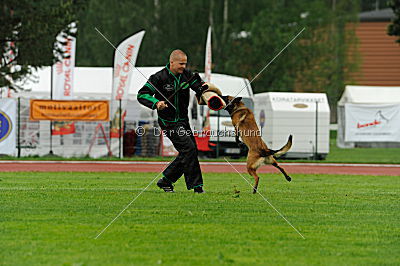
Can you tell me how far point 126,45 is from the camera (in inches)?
1134

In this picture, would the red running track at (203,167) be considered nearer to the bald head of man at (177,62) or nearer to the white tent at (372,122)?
the bald head of man at (177,62)

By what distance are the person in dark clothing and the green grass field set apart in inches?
16.3

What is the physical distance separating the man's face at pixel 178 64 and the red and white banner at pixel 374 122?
26535 mm

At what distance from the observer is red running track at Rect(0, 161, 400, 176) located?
2150 centimetres

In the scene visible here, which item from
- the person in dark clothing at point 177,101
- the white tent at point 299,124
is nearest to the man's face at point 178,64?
the person in dark clothing at point 177,101

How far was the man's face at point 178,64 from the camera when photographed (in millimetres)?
11462

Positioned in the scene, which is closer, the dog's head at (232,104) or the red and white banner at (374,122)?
the dog's head at (232,104)

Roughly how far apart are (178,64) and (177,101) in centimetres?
55

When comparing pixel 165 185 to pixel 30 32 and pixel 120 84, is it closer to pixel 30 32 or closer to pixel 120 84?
pixel 120 84

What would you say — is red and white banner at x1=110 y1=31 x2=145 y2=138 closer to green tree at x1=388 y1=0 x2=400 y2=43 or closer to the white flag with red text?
the white flag with red text

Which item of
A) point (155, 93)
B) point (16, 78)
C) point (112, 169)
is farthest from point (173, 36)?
point (155, 93)

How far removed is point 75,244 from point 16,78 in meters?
23.1

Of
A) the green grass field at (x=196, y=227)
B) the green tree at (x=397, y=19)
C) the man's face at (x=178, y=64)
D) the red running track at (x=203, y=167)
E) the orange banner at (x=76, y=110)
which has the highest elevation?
the green tree at (x=397, y=19)

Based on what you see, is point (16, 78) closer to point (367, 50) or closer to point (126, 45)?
point (126, 45)
